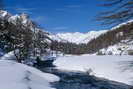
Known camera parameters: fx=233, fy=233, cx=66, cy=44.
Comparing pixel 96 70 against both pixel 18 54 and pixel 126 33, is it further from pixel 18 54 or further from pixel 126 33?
pixel 126 33

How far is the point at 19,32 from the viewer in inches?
1378

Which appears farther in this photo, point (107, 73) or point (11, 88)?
point (107, 73)

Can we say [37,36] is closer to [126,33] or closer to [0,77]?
[0,77]

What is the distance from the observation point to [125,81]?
17.6 m

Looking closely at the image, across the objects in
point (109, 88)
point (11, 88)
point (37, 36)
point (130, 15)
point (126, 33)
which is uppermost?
point (37, 36)

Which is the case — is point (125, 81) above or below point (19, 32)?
below

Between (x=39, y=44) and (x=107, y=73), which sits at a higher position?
(x=39, y=44)

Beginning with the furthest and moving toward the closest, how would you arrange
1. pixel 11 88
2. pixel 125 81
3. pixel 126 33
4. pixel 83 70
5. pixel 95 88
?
pixel 83 70
pixel 125 81
pixel 95 88
pixel 11 88
pixel 126 33

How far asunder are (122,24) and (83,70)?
2381 centimetres

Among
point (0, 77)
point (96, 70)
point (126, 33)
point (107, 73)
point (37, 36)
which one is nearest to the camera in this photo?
point (126, 33)

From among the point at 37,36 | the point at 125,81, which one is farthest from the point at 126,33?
the point at 37,36

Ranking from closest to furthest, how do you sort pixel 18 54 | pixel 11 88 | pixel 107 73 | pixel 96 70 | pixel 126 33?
1. pixel 126 33
2. pixel 11 88
3. pixel 107 73
4. pixel 96 70
5. pixel 18 54

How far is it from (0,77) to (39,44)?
32764 mm

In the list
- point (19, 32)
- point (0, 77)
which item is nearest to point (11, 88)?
point (0, 77)
